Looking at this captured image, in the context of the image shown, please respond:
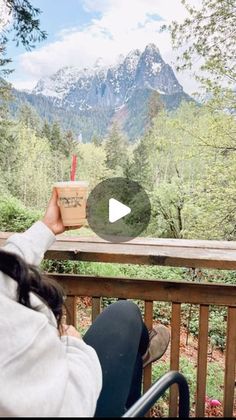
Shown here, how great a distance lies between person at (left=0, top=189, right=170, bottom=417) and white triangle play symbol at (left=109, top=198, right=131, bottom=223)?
1.16ft

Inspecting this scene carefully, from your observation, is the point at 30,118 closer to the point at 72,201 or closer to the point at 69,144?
the point at 69,144

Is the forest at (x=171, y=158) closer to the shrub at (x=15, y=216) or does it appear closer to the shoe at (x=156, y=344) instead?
the shrub at (x=15, y=216)

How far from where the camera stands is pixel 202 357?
147 centimetres

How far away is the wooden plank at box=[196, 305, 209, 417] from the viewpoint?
145 centimetres

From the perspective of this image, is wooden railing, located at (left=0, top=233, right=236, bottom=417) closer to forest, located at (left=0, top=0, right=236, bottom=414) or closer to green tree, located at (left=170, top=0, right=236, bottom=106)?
forest, located at (left=0, top=0, right=236, bottom=414)

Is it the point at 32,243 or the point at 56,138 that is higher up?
the point at 56,138

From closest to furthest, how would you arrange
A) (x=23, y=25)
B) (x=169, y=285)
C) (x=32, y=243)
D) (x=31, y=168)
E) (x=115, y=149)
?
(x=32, y=243) → (x=169, y=285) → (x=23, y=25) → (x=115, y=149) → (x=31, y=168)

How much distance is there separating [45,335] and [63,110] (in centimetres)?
421

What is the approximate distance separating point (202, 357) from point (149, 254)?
1.55 ft

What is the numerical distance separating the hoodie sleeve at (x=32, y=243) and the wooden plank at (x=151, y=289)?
494 mm

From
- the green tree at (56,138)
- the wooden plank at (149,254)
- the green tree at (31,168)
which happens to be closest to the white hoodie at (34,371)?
the wooden plank at (149,254)

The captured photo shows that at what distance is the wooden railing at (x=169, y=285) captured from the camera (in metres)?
1.30

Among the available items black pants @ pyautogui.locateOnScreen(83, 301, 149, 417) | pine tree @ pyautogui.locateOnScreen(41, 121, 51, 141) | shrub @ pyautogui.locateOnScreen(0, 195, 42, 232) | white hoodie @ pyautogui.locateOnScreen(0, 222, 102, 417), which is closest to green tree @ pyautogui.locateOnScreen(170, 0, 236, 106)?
pine tree @ pyautogui.locateOnScreen(41, 121, 51, 141)

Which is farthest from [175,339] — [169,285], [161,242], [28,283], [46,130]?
[46,130]
